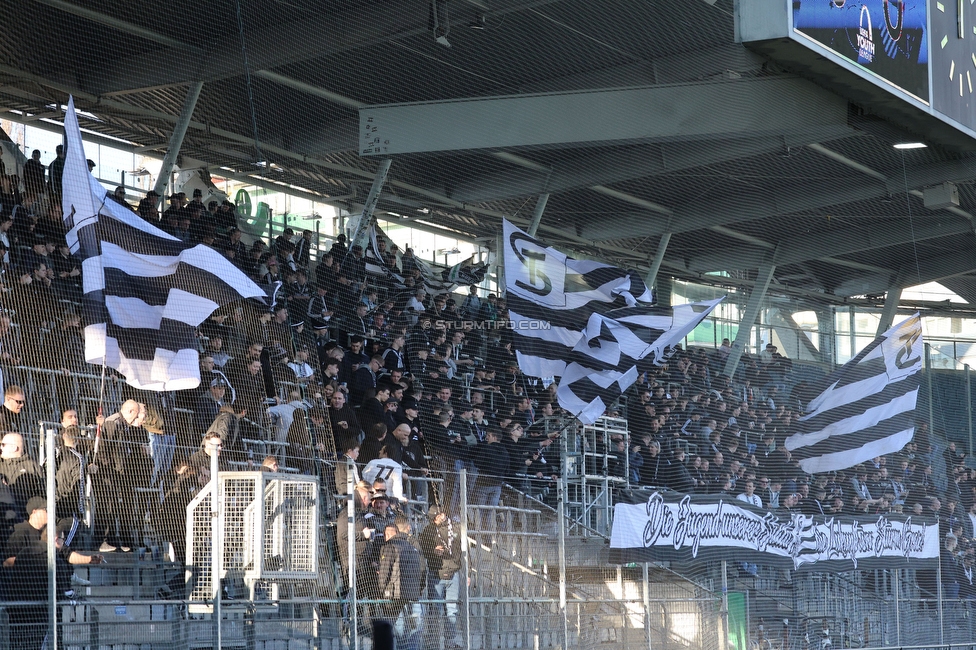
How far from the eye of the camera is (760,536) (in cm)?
1520

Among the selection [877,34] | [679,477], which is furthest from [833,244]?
[877,34]

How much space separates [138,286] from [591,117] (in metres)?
5.86

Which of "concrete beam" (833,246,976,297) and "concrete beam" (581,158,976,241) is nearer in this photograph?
"concrete beam" (581,158,976,241)

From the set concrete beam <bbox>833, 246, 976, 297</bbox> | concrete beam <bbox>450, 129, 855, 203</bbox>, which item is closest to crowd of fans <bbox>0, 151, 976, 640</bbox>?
concrete beam <bbox>450, 129, 855, 203</bbox>

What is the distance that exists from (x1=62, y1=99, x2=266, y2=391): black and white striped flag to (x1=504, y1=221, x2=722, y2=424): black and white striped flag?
3.93 m

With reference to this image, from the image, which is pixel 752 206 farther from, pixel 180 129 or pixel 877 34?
pixel 180 129

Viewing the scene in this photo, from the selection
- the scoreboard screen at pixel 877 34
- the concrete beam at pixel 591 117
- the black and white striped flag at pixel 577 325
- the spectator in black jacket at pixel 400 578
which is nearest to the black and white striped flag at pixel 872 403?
the black and white striped flag at pixel 577 325

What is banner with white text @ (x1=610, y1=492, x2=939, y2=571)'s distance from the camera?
543 inches

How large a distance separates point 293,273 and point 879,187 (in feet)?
31.7

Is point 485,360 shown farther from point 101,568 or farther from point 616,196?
point 101,568

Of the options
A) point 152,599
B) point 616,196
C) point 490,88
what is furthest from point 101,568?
point 616,196

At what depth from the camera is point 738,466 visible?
56.2ft

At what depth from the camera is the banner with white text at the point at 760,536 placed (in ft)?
45.2

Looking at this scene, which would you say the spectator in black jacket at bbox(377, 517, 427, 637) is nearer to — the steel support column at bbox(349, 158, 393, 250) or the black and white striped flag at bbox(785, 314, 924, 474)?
the steel support column at bbox(349, 158, 393, 250)
